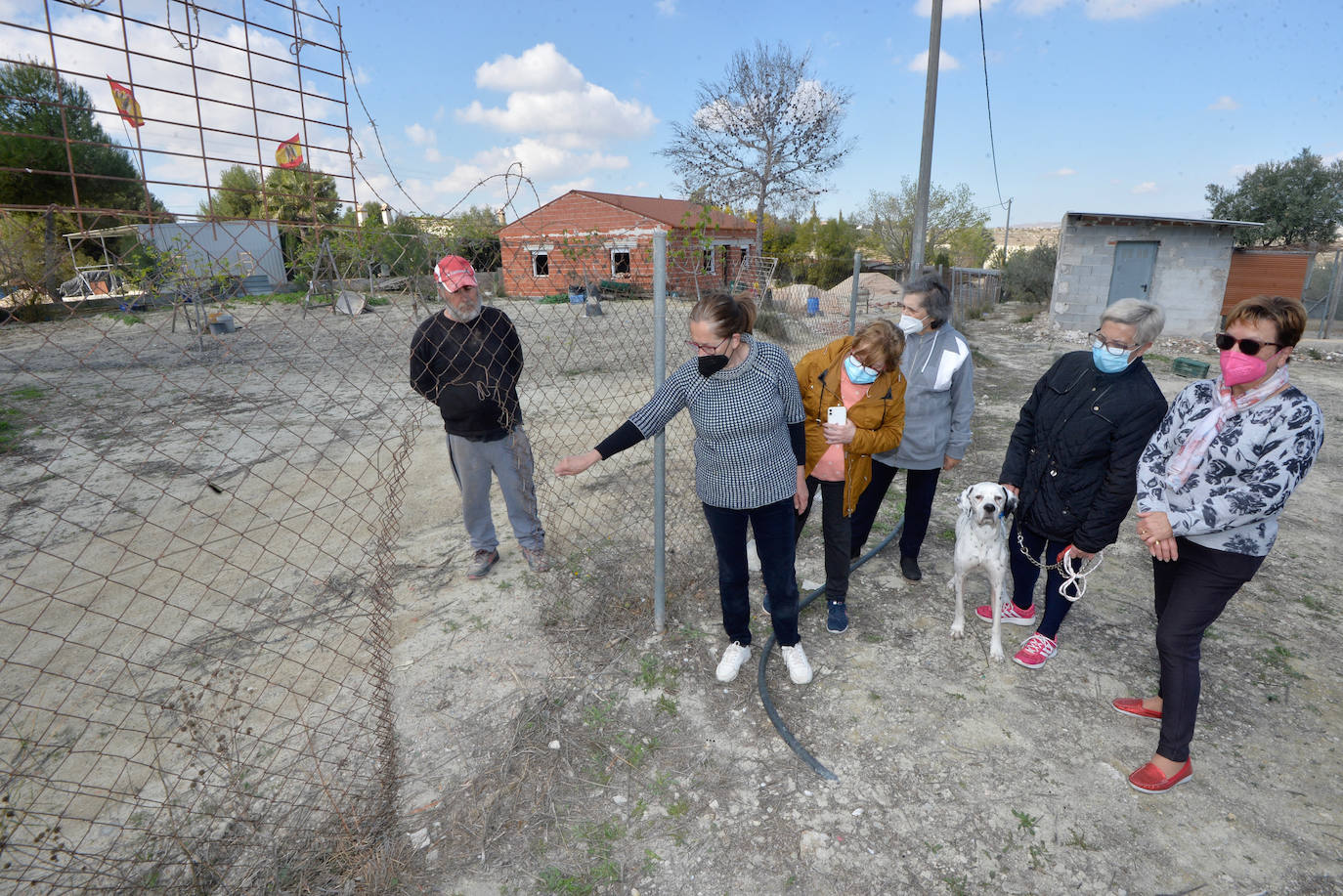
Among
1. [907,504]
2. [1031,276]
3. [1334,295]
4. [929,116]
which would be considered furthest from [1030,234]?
[907,504]

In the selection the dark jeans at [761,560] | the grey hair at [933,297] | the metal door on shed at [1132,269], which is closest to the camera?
the dark jeans at [761,560]

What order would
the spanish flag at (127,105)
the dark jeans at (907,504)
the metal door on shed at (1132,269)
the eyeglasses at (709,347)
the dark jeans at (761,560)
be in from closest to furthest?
the spanish flag at (127,105) → the eyeglasses at (709,347) → the dark jeans at (761,560) → the dark jeans at (907,504) → the metal door on shed at (1132,269)

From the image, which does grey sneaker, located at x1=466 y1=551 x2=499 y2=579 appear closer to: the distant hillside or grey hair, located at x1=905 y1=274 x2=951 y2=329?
grey hair, located at x1=905 y1=274 x2=951 y2=329

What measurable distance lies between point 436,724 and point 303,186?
89.9 inches

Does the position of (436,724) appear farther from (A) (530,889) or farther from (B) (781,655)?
(B) (781,655)

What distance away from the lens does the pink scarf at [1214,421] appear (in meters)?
2.18

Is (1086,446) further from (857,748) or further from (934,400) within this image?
(857,748)

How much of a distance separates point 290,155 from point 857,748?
3253 millimetres

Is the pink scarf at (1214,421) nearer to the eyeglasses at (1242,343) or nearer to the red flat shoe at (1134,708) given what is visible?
the eyeglasses at (1242,343)

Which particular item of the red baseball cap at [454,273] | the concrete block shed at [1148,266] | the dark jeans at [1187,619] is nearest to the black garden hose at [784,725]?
the dark jeans at [1187,619]

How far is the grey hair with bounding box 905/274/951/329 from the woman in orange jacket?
455mm

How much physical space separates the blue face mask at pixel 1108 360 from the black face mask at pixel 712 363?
1.52 metres

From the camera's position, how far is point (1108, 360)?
272 centimetres

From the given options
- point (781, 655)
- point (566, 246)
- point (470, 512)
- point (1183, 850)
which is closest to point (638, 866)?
point (781, 655)
